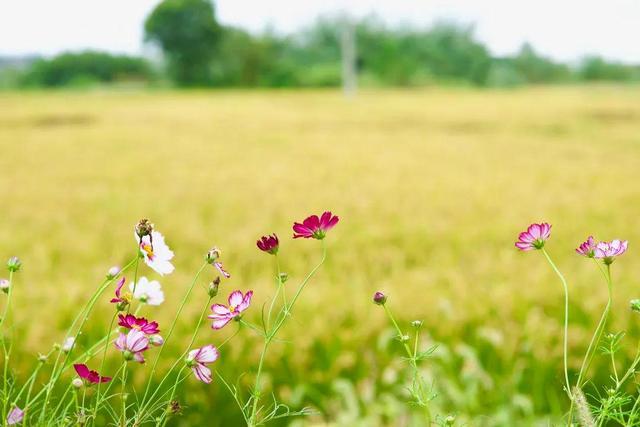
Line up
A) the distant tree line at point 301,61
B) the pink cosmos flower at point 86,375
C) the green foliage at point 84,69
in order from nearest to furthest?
the pink cosmos flower at point 86,375, the distant tree line at point 301,61, the green foliage at point 84,69

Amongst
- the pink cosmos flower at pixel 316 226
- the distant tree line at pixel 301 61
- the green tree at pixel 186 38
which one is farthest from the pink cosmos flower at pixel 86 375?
the green tree at pixel 186 38

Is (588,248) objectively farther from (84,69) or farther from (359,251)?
(84,69)

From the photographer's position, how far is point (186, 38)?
28.5 meters

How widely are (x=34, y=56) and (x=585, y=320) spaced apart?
33.8 metres

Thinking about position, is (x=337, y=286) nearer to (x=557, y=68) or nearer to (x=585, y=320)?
(x=585, y=320)

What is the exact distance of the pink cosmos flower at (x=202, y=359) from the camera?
16.0 inches

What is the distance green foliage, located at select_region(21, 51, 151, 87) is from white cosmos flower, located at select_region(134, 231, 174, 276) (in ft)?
97.3

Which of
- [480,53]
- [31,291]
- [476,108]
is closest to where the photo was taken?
[31,291]

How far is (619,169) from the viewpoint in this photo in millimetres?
5090

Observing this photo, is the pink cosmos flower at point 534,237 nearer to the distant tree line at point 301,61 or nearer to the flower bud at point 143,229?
the flower bud at point 143,229

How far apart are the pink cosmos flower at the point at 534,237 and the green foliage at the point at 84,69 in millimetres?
29731

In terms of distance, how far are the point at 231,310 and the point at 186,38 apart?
29.4m

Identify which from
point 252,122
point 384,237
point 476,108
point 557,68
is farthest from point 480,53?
point 384,237

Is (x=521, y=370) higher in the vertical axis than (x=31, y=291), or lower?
lower
